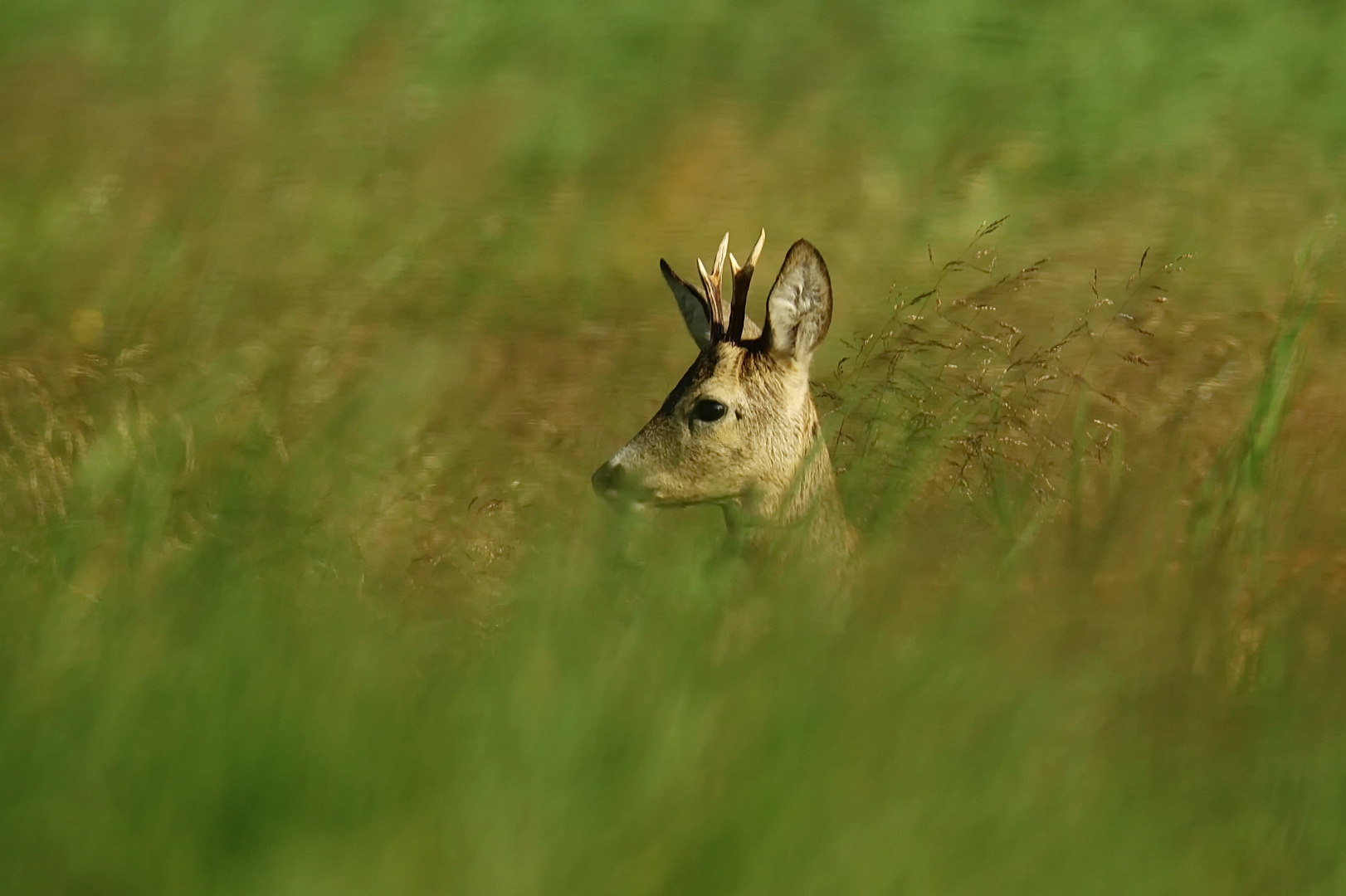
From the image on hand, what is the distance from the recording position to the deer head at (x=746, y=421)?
529 centimetres

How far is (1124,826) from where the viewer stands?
116 inches

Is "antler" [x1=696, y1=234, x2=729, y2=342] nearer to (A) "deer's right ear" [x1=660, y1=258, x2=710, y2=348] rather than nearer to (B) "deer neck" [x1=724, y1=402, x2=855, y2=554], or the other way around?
(A) "deer's right ear" [x1=660, y1=258, x2=710, y2=348]

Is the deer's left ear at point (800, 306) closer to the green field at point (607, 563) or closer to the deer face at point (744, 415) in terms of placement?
the deer face at point (744, 415)

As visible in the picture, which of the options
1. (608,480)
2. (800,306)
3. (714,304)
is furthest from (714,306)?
(608,480)

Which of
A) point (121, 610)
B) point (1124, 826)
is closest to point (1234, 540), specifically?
point (1124, 826)

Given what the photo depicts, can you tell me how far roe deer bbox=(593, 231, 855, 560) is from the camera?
207 inches

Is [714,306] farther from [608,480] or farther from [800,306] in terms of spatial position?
[608,480]

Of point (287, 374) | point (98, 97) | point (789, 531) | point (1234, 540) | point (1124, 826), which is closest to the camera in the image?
point (1124, 826)

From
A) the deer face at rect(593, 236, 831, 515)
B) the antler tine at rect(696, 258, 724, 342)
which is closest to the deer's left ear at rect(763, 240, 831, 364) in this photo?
the deer face at rect(593, 236, 831, 515)

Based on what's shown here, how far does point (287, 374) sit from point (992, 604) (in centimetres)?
250

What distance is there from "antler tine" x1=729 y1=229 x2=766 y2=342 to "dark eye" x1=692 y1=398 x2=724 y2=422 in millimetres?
265

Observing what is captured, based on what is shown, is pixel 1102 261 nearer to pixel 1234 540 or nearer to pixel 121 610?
pixel 1234 540

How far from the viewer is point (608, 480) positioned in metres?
5.15

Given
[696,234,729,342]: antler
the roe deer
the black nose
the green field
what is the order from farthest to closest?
[696,234,729,342]: antler, the roe deer, the black nose, the green field
